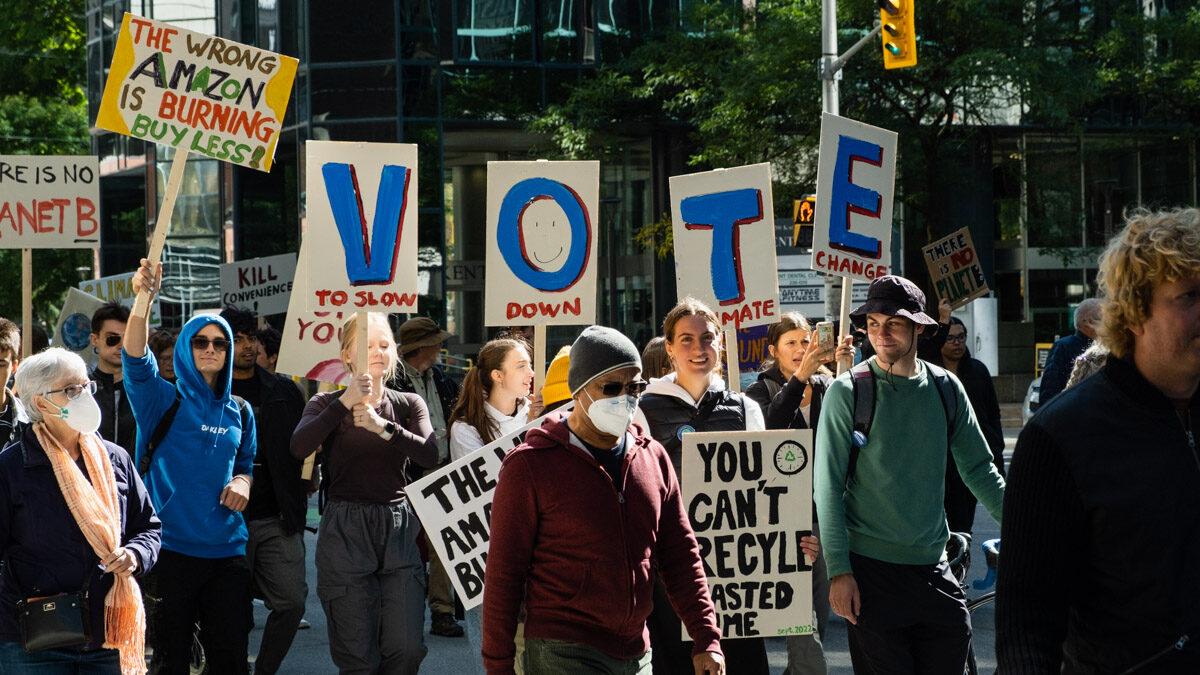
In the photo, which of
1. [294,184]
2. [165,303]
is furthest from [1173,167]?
[165,303]

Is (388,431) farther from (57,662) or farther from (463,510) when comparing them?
(57,662)

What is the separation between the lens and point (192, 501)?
619 cm

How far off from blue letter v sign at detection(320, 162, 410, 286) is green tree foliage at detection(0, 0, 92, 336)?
29.7 meters

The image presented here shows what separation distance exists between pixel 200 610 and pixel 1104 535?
14.8ft

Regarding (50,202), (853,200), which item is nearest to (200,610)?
(853,200)

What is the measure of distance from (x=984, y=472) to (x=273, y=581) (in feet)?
11.7

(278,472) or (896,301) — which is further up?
(896,301)

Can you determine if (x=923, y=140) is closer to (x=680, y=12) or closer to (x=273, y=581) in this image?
(x=680, y=12)

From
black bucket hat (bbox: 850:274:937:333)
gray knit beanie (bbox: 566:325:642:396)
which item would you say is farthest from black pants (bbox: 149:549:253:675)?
black bucket hat (bbox: 850:274:937:333)

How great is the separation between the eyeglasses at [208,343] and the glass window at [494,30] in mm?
21161

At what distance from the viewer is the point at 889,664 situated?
5168 mm

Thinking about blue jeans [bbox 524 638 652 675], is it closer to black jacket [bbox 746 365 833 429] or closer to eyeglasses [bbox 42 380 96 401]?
eyeglasses [bbox 42 380 96 401]

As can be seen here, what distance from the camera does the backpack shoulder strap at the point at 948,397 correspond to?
211 inches

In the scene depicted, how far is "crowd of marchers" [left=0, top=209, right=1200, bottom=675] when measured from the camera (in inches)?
110
